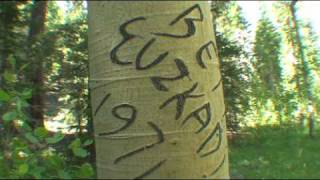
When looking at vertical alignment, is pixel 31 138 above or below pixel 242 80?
below

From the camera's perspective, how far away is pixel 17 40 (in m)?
10.3

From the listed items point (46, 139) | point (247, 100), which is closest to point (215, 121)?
point (46, 139)

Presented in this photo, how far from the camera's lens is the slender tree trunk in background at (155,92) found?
203 centimetres

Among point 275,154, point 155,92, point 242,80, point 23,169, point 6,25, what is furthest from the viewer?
point 6,25

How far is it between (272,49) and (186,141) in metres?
8.29

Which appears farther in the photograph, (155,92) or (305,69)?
(305,69)

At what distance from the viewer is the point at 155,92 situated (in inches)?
79.9

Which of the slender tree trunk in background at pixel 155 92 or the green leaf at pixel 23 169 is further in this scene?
the green leaf at pixel 23 169

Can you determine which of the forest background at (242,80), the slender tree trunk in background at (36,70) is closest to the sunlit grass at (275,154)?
the forest background at (242,80)

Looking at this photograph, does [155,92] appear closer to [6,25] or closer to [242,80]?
[242,80]

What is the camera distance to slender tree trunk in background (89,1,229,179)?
2031 millimetres

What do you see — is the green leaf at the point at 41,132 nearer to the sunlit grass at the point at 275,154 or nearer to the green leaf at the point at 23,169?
the green leaf at the point at 23,169

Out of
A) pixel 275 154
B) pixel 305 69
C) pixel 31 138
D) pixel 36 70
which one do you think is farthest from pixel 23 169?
pixel 305 69

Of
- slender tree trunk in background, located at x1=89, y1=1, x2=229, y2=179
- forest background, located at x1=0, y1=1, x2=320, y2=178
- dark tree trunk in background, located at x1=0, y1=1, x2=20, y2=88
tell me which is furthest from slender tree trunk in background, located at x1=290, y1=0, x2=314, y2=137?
slender tree trunk in background, located at x1=89, y1=1, x2=229, y2=179
